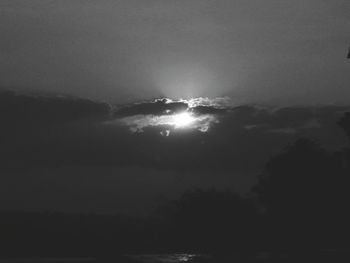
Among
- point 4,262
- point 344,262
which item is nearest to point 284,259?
point 344,262

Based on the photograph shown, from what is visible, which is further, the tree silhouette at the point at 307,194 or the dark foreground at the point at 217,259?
the tree silhouette at the point at 307,194

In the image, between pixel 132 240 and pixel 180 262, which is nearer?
pixel 180 262

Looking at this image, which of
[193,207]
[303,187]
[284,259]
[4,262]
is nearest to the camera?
[4,262]

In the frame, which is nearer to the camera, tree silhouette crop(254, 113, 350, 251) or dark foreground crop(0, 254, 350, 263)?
dark foreground crop(0, 254, 350, 263)

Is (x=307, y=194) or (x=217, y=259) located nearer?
(x=217, y=259)

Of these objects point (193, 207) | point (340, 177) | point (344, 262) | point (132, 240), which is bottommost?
point (344, 262)

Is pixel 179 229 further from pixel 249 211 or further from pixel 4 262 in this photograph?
pixel 4 262

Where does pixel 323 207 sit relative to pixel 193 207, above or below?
below

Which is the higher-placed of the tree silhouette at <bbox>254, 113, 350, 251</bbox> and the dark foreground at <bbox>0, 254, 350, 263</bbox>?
the tree silhouette at <bbox>254, 113, 350, 251</bbox>

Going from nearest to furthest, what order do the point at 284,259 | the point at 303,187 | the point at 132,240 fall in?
the point at 284,259 < the point at 132,240 < the point at 303,187

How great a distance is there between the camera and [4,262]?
31797mm

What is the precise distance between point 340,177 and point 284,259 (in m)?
36.0

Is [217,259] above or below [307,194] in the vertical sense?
below

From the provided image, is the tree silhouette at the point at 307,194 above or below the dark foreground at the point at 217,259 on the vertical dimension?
above
